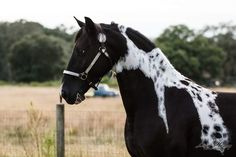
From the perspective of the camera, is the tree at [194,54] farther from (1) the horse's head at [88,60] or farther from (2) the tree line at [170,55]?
(1) the horse's head at [88,60]

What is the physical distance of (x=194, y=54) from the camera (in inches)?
3054

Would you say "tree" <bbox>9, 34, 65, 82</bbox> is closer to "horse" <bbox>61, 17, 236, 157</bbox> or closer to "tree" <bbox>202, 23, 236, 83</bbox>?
"tree" <bbox>202, 23, 236, 83</bbox>

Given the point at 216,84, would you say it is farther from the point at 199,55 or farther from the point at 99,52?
the point at 99,52

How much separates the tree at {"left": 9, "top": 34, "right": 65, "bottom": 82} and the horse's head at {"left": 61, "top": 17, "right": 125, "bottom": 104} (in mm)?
74482

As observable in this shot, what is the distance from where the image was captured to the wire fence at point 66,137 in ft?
26.7

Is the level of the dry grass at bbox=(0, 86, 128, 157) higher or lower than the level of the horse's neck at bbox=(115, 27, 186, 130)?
lower

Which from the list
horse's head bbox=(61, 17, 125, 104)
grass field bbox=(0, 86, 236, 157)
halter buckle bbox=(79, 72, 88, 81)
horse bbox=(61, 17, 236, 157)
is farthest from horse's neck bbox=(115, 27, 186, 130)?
grass field bbox=(0, 86, 236, 157)

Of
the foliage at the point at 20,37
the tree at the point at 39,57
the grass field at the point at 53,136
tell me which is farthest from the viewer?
the foliage at the point at 20,37

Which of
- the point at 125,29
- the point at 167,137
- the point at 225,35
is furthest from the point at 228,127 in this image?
the point at 225,35

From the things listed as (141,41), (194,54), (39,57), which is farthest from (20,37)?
(141,41)

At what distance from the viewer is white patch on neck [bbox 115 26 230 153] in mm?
4598

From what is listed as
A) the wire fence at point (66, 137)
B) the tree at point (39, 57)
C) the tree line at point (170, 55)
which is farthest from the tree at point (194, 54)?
the wire fence at point (66, 137)

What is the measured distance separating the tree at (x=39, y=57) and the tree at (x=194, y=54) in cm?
1529

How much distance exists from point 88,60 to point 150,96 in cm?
64
